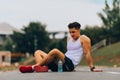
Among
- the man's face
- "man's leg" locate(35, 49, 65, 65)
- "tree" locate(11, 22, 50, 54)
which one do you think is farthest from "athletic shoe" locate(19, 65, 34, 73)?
"tree" locate(11, 22, 50, 54)

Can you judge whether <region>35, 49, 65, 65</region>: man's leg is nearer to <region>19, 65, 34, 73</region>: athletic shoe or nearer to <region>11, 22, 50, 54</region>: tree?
<region>19, 65, 34, 73</region>: athletic shoe

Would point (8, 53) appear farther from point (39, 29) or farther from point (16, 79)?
point (16, 79)

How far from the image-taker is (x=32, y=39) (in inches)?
3748

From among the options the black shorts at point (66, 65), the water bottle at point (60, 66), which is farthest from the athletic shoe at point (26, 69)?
the water bottle at point (60, 66)

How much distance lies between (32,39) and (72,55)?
84276mm

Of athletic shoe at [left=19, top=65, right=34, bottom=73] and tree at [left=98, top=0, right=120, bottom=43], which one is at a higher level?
tree at [left=98, top=0, right=120, bottom=43]

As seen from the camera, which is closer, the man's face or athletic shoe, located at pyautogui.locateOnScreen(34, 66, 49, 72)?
athletic shoe, located at pyautogui.locateOnScreen(34, 66, 49, 72)

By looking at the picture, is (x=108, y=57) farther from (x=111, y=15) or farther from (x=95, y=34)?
(x=95, y=34)

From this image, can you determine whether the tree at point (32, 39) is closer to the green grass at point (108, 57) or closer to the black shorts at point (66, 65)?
the green grass at point (108, 57)

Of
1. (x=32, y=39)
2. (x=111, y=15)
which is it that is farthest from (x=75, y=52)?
(x=32, y=39)

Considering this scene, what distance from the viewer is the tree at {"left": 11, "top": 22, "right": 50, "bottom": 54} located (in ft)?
311

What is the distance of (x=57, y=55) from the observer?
10648 millimetres

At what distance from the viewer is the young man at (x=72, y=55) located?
10.7 meters

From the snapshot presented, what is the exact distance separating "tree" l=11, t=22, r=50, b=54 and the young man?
273 ft
